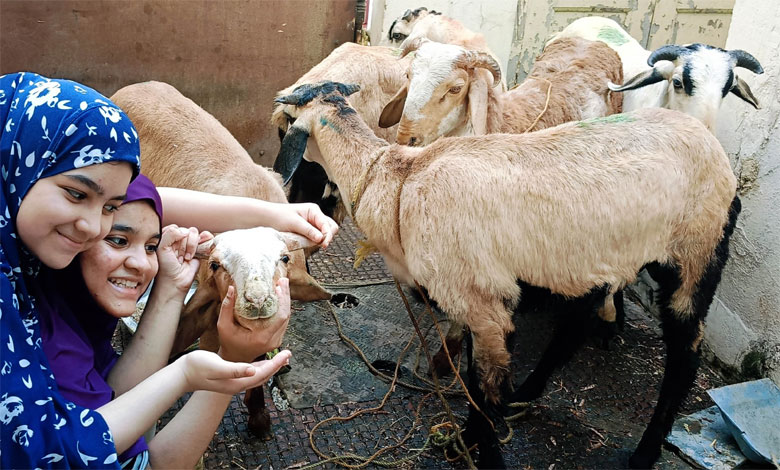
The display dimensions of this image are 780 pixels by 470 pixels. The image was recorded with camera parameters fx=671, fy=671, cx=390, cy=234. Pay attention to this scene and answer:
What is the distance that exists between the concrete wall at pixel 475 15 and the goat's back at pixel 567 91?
180 centimetres

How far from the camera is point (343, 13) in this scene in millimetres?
6715

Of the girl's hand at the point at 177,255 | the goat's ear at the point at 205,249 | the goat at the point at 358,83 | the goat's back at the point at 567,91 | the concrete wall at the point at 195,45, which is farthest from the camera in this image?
the concrete wall at the point at 195,45

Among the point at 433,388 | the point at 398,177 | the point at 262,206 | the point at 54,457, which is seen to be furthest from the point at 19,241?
the point at 433,388

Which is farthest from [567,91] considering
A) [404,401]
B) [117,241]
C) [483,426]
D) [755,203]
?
[117,241]

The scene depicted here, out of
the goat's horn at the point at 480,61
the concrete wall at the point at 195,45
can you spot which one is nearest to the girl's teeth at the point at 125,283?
the goat's horn at the point at 480,61

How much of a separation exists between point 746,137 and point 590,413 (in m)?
2.06

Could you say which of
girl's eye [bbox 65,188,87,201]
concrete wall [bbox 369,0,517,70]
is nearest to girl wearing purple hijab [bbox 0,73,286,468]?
girl's eye [bbox 65,188,87,201]

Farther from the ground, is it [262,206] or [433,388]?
[262,206]

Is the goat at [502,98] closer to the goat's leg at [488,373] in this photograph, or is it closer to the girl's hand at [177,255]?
the goat's leg at [488,373]

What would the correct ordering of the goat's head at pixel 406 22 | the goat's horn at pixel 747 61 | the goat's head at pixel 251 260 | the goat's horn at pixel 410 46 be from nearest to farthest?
1. the goat's head at pixel 251 260
2. the goat's horn at pixel 747 61
3. the goat's horn at pixel 410 46
4. the goat's head at pixel 406 22

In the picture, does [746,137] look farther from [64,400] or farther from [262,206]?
[64,400]

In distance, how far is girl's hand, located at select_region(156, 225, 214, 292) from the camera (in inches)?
89.7

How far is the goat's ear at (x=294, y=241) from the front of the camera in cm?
249

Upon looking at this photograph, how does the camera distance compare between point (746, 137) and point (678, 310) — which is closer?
point (678, 310)
